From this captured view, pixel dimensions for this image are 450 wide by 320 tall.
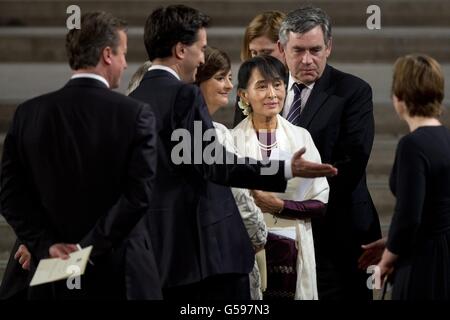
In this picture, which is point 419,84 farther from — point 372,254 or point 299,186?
point 299,186

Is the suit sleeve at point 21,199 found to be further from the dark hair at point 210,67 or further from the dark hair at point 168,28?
the dark hair at point 210,67

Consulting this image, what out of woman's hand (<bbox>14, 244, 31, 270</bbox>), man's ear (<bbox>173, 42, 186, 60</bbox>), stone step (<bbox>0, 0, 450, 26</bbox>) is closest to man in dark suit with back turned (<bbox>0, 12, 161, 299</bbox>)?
man's ear (<bbox>173, 42, 186, 60</bbox>)

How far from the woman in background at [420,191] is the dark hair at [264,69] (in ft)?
2.68

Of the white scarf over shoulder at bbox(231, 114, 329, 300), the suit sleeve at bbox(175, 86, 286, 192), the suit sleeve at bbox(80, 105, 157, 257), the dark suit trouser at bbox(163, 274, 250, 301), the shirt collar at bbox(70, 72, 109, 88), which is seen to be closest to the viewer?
the suit sleeve at bbox(80, 105, 157, 257)

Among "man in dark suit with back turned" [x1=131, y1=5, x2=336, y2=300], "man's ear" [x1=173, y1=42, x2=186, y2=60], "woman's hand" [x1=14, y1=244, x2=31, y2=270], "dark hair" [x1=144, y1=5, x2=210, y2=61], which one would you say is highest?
"dark hair" [x1=144, y1=5, x2=210, y2=61]

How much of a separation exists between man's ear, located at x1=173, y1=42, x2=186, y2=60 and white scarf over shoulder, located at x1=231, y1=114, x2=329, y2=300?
0.57 m

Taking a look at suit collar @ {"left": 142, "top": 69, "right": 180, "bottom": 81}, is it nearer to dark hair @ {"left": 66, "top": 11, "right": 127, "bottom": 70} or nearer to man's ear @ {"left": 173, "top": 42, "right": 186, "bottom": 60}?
man's ear @ {"left": 173, "top": 42, "right": 186, "bottom": 60}

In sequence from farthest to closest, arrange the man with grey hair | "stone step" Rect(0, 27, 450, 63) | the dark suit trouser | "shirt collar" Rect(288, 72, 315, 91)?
1. "stone step" Rect(0, 27, 450, 63)
2. "shirt collar" Rect(288, 72, 315, 91)
3. the man with grey hair
4. the dark suit trouser

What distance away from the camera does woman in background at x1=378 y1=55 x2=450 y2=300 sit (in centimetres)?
372

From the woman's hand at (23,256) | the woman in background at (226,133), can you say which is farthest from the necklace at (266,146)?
the woman's hand at (23,256)

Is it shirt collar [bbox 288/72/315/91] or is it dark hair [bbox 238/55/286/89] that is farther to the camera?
shirt collar [bbox 288/72/315/91]

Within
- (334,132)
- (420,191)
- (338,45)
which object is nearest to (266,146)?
(334,132)

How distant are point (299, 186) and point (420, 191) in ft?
3.00

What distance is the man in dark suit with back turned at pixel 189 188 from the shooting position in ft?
12.8
